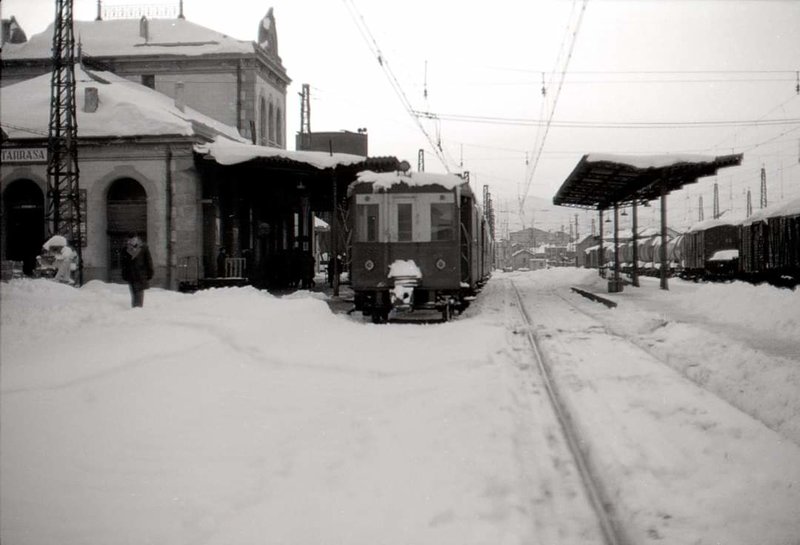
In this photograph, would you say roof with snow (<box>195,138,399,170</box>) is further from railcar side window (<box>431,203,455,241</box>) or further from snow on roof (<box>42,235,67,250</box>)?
snow on roof (<box>42,235,67,250</box>)

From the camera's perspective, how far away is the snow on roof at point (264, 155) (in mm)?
20266

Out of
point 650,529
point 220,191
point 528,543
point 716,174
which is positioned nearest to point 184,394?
point 528,543

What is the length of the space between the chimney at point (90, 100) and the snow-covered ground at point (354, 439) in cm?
1520

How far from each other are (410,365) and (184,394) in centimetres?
342

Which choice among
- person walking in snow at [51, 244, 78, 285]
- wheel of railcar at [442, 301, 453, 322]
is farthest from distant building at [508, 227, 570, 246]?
person walking in snow at [51, 244, 78, 285]

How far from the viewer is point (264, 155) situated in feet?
65.9

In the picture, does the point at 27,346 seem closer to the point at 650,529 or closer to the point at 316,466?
the point at 316,466

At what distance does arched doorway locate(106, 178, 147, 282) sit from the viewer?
21.7 metres

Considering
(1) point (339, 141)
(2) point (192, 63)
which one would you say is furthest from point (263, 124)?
(1) point (339, 141)

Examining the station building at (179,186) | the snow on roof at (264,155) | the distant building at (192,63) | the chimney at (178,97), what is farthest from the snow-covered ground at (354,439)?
the distant building at (192,63)

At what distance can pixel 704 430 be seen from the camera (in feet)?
18.3

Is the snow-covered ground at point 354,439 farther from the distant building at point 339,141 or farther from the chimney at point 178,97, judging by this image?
the distant building at point 339,141

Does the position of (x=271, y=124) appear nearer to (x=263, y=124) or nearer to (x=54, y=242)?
(x=263, y=124)

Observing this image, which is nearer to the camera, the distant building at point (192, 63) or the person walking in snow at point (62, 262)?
the person walking in snow at point (62, 262)
